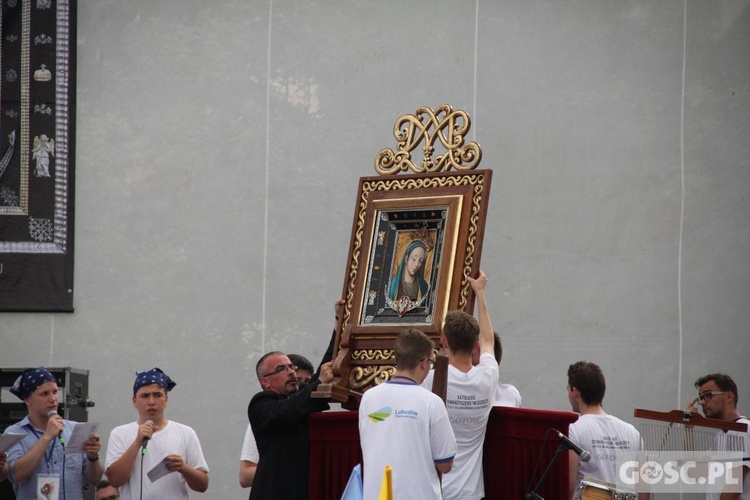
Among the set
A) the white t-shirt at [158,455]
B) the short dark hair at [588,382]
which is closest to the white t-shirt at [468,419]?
the short dark hair at [588,382]

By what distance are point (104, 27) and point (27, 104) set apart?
845 mm

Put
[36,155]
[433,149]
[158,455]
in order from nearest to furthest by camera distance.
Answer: [433,149], [158,455], [36,155]

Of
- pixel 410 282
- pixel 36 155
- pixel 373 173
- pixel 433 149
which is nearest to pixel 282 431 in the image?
pixel 410 282

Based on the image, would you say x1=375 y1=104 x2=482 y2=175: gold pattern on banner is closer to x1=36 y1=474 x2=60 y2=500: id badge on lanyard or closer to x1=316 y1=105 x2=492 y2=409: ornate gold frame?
x1=316 y1=105 x2=492 y2=409: ornate gold frame

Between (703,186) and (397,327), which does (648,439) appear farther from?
(703,186)

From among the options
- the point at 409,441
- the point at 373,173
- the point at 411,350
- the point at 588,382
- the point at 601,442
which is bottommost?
the point at 601,442

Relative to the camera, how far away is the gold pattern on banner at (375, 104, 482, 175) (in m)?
5.36

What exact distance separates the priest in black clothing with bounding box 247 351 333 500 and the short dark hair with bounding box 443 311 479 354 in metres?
0.64

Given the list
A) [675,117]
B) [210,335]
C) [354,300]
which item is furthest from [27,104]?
[675,117]

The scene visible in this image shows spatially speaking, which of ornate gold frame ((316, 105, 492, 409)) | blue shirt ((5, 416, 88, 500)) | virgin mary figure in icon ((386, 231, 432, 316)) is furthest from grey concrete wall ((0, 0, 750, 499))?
virgin mary figure in icon ((386, 231, 432, 316))

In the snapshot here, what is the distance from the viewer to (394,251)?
5387 mm

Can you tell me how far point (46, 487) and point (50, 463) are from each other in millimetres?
121

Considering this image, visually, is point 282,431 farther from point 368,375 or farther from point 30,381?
point 30,381

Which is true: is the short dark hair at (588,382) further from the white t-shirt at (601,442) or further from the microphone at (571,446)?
the microphone at (571,446)
